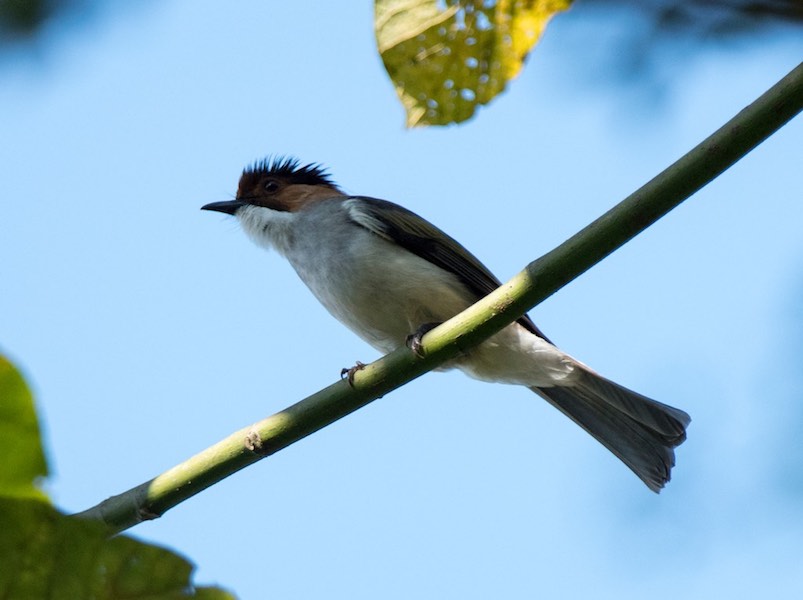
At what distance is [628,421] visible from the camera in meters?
5.38

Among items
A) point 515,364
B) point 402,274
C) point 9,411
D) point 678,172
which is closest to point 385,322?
point 402,274

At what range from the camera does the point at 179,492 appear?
2631 mm

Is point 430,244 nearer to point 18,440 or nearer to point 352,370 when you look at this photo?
point 352,370

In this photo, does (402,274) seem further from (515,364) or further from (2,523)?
(2,523)

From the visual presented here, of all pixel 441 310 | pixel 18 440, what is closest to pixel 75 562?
pixel 18 440

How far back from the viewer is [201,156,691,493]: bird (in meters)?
5.16

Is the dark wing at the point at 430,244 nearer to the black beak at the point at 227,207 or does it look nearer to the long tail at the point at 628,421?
the long tail at the point at 628,421

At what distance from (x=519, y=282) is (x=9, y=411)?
1.56 metres

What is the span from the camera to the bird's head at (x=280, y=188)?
6.62 m

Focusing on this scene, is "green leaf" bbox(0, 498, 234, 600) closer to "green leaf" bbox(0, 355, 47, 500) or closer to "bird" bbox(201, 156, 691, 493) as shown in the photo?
"green leaf" bbox(0, 355, 47, 500)

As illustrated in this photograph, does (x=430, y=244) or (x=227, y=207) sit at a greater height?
(x=227, y=207)

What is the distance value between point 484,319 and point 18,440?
5.34ft

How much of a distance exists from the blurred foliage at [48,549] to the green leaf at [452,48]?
156 cm

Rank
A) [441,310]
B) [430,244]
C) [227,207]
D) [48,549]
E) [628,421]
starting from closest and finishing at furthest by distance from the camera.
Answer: [48,549] → [441,310] → [628,421] → [430,244] → [227,207]
